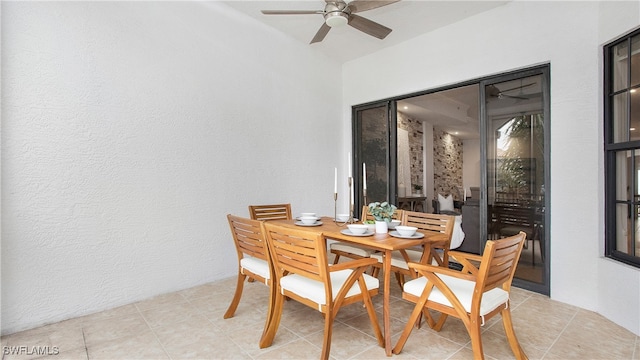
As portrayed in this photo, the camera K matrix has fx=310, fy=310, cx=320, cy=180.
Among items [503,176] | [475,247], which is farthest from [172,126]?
[475,247]

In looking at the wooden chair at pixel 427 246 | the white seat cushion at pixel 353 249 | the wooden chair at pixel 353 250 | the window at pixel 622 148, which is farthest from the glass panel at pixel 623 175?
the white seat cushion at pixel 353 249

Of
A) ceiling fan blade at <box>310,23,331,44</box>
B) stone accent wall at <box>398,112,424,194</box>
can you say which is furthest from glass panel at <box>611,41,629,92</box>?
stone accent wall at <box>398,112,424,194</box>

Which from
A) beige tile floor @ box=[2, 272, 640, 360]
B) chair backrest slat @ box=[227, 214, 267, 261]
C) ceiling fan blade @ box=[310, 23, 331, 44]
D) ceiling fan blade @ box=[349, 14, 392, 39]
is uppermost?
ceiling fan blade @ box=[310, 23, 331, 44]

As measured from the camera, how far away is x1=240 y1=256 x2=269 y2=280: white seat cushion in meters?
2.24

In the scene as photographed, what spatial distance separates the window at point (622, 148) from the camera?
2379 millimetres

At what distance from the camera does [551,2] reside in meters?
2.89

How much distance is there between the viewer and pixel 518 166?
3.21 meters

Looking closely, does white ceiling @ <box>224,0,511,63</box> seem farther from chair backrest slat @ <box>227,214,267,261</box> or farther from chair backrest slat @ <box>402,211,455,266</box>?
chair backrest slat @ <box>227,214,267,261</box>

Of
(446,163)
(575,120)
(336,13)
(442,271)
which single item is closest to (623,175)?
(575,120)

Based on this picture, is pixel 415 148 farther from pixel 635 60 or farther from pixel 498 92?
pixel 635 60

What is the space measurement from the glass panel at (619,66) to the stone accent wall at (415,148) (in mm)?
4428

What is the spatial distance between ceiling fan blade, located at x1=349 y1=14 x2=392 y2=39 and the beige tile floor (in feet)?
8.20

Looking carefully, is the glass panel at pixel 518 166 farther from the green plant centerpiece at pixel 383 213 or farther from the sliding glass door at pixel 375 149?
the green plant centerpiece at pixel 383 213

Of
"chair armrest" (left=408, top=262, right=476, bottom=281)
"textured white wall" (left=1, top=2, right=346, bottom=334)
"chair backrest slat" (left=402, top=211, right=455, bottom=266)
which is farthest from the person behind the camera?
"chair backrest slat" (left=402, top=211, right=455, bottom=266)
